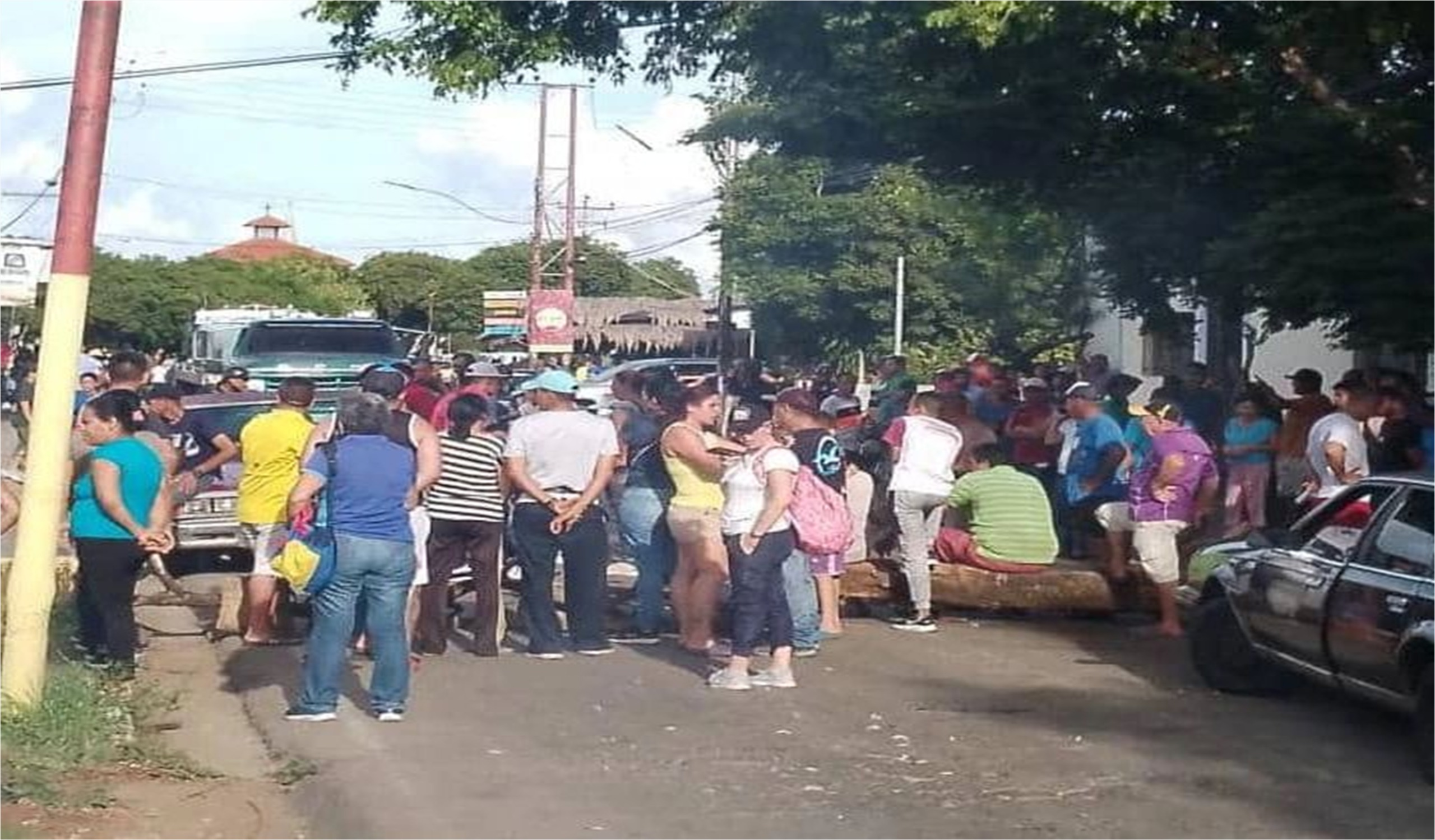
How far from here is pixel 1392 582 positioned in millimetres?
9195

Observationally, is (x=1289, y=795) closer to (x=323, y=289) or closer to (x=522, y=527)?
(x=522, y=527)

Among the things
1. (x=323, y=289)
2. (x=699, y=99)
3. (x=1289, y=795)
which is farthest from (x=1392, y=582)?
(x=323, y=289)

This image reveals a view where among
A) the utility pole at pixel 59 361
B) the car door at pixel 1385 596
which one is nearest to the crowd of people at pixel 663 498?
the utility pole at pixel 59 361

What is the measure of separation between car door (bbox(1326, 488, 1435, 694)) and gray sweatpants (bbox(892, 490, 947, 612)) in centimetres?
385

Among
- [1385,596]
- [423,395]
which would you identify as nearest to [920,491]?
[423,395]

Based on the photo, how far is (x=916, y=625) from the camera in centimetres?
1345

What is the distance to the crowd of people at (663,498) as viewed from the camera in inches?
399

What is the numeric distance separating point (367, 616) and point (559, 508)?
2.00m

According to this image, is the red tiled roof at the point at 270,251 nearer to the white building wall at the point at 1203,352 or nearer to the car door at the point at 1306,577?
the white building wall at the point at 1203,352

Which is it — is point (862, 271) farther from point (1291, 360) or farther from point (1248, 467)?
point (1248, 467)

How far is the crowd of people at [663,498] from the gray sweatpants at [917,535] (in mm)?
17

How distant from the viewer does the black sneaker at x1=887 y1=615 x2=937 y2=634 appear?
13.4 m

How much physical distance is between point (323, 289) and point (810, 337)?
158ft

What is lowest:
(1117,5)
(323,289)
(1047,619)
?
(1047,619)
